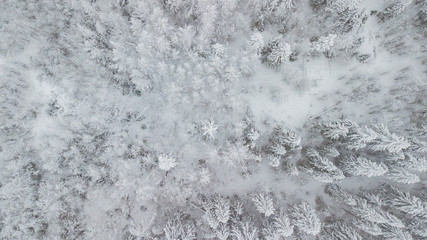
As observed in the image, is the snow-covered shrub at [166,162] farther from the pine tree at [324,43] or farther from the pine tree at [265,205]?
the pine tree at [324,43]

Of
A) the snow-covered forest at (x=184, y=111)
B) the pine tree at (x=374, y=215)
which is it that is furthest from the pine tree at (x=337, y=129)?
the pine tree at (x=374, y=215)

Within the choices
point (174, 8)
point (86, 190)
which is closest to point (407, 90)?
point (174, 8)

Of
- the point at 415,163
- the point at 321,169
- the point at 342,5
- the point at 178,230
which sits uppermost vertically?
the point at 342,5

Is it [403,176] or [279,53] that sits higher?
[279,53]

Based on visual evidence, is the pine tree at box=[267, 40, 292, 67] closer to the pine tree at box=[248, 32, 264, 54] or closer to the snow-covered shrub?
the pine tree at box=[248, 32, 264, 54]

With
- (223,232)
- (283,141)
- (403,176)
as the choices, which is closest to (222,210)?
(223,232)

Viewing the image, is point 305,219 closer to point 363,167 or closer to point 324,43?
point 363,167

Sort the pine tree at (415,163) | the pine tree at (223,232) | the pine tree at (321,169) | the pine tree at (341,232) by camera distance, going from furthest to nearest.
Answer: the pine tree at (341,232)
the pine tree at (321,169)
the pine tree at (223,232)
the pine tree at (415,163)
